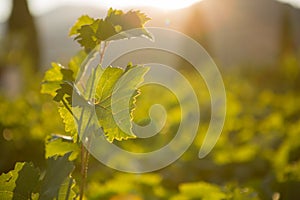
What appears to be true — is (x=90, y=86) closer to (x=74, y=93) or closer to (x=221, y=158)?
(x=74, y=93)

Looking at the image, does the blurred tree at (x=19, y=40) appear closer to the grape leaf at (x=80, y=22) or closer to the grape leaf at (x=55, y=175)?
the grape leaf at (x=80, y=22)

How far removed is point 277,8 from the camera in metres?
34.0

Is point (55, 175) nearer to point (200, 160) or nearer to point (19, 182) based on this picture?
point (19, 182)

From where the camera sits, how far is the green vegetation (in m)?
1.37

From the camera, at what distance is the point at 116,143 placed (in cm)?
362

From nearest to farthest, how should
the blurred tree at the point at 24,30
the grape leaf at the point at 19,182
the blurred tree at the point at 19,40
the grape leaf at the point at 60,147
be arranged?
1. the grape leaf at the point at 19,182
2. the grape leaf at the point at 60,147
3. the blurred tree at the point at 19,40
4. the blurred tree at the point at 24,30

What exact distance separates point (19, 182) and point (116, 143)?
2.26 meters

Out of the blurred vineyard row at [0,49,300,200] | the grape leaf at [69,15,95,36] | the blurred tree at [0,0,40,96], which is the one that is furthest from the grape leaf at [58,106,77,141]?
the blurred tree at [0,0,40,96]

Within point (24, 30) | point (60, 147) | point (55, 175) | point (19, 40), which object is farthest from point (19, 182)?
point (24, 30)

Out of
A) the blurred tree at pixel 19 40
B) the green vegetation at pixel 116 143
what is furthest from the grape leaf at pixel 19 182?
the blurred tree at pixel 19 40

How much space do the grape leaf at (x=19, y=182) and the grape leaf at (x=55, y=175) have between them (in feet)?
0.09

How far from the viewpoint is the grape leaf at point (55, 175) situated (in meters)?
1.36

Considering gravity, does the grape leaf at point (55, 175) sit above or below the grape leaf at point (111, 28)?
below

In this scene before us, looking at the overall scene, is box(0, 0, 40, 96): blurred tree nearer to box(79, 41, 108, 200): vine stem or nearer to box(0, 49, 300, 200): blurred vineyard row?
box(0, 49, 300, 200): blurred vineyard row
